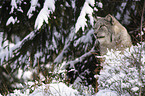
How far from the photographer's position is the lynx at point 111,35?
3.02 m

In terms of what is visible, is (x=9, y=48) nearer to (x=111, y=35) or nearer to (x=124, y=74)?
(x=111, y=35)

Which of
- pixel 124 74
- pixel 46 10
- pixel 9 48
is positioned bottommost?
pixel 124 74

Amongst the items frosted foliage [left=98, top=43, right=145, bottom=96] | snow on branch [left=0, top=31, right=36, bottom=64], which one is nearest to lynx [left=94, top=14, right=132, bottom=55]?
frosted foliage [left=98, top=43, right=145, bottom=96]

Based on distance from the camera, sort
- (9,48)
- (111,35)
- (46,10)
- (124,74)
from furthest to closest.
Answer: (9,48), (111,35), (46,10), (124,74)

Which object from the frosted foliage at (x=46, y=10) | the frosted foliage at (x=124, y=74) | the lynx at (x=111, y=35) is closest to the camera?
the frosted foliage at (x=124, y=74)

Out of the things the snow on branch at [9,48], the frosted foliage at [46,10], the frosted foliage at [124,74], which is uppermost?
the frosted foliage at [46,10]

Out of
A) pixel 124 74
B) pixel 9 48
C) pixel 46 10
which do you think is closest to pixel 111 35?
pixel 124 74

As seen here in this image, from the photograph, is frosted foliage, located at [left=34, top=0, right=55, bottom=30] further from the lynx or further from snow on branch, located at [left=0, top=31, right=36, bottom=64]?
the lynx

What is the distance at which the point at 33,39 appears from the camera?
3502mm

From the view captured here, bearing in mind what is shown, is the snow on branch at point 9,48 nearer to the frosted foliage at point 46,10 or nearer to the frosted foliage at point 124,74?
the frosted foliage at point 46,10

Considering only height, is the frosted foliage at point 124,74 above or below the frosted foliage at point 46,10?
below

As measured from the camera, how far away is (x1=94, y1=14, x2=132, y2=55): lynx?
302 centimetres

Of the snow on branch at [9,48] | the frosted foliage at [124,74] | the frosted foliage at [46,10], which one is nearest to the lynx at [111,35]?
the frosted foliage at [124,74]

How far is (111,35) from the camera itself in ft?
10.0
